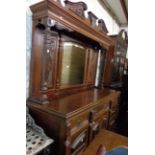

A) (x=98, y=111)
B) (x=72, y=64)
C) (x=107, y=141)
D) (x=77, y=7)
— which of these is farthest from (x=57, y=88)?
(x=77, y=7)

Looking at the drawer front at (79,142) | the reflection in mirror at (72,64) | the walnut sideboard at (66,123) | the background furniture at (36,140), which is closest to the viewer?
the background furniture at (36,140)

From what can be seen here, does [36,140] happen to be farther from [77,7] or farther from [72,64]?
[77,7]

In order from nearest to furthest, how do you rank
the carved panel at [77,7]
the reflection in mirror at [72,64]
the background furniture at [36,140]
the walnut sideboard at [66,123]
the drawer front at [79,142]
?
Result: the background furniture at [36,140]
the walnut sideboard at [66,123]
the drawer front at [79,142]
the carved panel at [77,7]
the reflection in mirror at [72,64]

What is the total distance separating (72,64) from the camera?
1.83 metres

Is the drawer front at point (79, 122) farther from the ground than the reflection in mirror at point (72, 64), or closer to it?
closer to it

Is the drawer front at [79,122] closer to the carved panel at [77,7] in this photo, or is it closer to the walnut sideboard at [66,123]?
the walnut sideboard at [66,123]

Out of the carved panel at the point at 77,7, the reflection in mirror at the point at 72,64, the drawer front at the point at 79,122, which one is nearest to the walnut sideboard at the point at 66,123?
the drawer front at the point at 79,122

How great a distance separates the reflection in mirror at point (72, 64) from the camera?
5.43 feet

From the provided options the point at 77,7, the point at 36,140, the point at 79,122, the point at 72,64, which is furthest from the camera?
the point at 72,64

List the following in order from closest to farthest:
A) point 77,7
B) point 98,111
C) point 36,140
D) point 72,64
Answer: point 36,140 < point 77,7 < point 98,111 < point 72,64

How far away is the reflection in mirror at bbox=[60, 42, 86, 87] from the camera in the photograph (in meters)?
1.65

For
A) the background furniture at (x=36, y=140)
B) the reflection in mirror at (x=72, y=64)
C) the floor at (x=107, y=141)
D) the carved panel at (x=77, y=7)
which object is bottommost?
the floor at (x=107, y=141)
